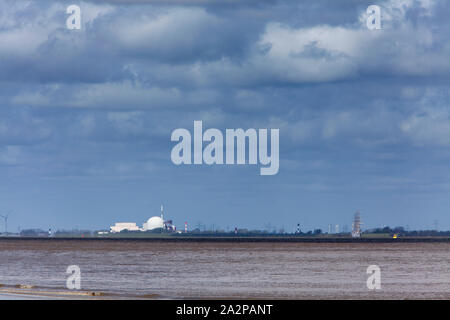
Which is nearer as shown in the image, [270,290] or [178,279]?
[270,290]
